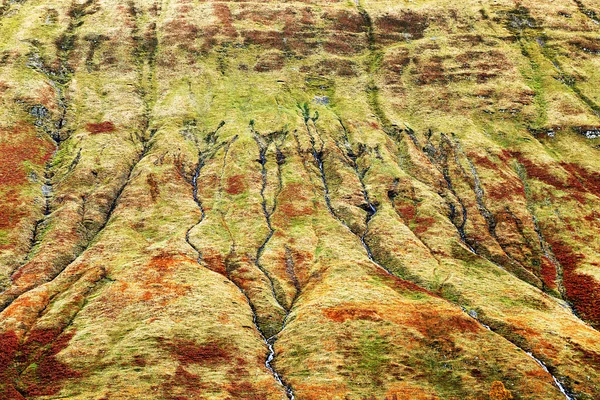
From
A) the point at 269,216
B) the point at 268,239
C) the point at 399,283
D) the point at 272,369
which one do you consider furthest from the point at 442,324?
the point at 269,216

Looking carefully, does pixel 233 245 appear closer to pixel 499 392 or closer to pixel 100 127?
pixel 499 392

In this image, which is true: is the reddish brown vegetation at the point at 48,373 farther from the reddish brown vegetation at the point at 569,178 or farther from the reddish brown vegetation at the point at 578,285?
the reddish brown vegetation at the point at 569,178

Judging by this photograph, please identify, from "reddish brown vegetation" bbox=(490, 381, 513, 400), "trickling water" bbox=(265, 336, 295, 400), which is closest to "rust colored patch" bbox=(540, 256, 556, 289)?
"reddish brown vegetation" bbox=(490, 381, 513, 400)

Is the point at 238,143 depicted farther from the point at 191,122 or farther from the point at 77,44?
the point at 77,44

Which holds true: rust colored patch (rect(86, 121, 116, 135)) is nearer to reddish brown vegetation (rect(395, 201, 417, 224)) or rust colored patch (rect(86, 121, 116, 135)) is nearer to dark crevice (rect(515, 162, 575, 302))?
reddish brown vegetation (rect(395, 201, 417, 224))

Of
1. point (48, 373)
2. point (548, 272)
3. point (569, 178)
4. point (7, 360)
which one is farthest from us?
point (569, 178)

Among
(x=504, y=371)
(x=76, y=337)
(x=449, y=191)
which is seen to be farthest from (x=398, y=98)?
(x=76, y=337)

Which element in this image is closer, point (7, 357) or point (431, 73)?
point (7, 357)
